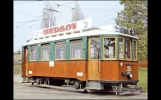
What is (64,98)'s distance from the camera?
1125 centimetres

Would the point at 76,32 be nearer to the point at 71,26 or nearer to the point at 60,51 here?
the point at 71,26

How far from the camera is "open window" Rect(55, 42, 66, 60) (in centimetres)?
1424

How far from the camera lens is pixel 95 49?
42.0 feet

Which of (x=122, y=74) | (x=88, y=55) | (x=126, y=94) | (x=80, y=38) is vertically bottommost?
(x=126, y=94)

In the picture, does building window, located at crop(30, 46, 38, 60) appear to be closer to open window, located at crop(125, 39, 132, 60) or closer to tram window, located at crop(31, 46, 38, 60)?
tram window, located at crop(31, 46, 38, 60)

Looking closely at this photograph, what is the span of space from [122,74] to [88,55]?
1.79m

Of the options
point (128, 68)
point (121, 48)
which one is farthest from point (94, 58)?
point (128, 68)

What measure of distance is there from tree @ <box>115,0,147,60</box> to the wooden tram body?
1582cm

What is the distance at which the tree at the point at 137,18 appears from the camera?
2942cm

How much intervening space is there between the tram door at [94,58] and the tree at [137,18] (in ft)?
56.0

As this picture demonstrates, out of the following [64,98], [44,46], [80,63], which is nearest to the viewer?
[64,98]
